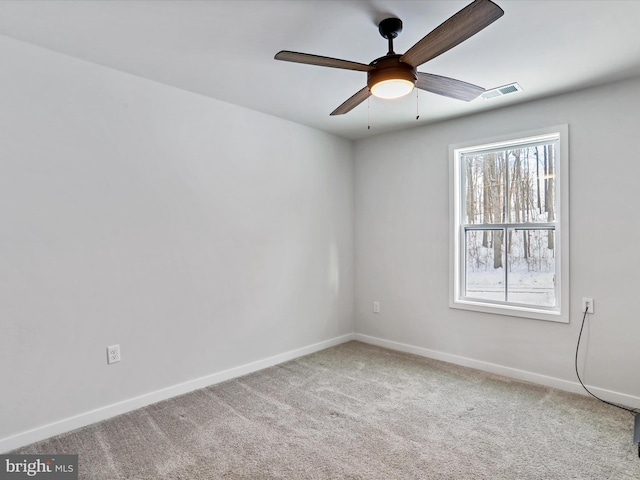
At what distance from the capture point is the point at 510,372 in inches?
133

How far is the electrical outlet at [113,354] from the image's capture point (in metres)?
2.65

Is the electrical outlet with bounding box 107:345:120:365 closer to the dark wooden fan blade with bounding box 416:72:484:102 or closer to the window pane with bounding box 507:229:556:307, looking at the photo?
the dark wooden fan blade with bounding box 416:72:484:102

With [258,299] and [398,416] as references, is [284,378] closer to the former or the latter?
[258,299]

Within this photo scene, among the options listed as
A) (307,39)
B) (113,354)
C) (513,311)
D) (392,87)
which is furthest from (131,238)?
(513,311)

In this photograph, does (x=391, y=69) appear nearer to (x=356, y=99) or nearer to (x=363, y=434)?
(x=356, y=99)

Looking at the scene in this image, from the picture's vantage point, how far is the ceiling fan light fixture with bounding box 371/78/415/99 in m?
1.98

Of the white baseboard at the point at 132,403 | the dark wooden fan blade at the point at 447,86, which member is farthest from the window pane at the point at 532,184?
the white baseboard at the point at 132,403

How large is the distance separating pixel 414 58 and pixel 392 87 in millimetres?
182

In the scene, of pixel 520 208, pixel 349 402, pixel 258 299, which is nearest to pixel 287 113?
pixel 258 299

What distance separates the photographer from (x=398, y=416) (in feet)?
8.70

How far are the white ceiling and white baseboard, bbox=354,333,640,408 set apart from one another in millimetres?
2347

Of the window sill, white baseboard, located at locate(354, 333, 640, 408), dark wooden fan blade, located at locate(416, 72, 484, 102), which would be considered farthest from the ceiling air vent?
white baseboard, located at locate(354, 333, 640, 408)

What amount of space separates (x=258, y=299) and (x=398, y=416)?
1.62m

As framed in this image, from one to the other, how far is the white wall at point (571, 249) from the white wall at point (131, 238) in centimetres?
90
